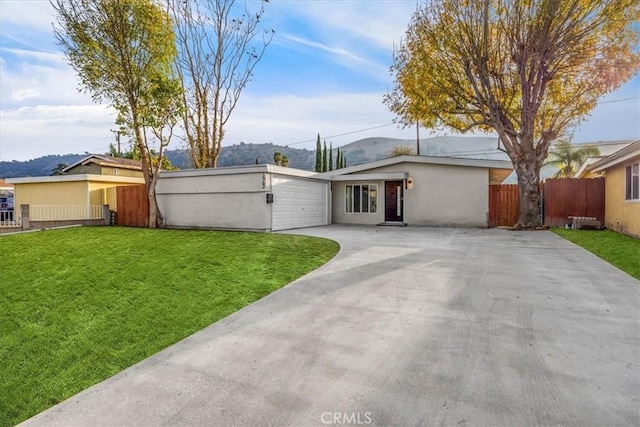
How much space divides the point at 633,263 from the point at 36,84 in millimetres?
18445

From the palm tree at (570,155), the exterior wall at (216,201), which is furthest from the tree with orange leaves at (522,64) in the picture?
the palm tree at (570,155)

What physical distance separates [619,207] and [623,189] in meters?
0.80

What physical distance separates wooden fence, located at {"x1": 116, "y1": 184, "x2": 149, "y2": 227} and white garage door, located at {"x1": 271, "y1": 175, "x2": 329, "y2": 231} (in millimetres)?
6415

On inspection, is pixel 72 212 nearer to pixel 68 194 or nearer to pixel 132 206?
pixel 68 194

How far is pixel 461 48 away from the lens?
13.0m

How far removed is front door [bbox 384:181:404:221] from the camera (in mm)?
15977

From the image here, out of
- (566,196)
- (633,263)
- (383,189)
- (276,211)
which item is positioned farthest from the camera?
(383,189)

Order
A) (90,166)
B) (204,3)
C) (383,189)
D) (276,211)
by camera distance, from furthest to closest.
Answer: (90,166) → (204,3) → (383,189) → (276,211)

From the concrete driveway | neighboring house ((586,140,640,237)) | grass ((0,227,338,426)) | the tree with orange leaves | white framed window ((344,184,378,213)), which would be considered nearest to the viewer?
the concrete driveway

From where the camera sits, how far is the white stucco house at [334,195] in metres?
12.6

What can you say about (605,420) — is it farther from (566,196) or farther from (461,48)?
(566,196)

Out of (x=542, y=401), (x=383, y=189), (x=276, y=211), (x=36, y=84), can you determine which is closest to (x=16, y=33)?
(x=36, y=84)

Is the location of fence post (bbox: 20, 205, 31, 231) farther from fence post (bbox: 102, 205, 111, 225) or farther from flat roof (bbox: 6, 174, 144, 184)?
flat roof (bbox: 6, 174, 144, 184)

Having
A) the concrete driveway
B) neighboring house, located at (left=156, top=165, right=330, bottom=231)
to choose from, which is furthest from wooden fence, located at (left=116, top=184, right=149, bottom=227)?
the concrete driveway
